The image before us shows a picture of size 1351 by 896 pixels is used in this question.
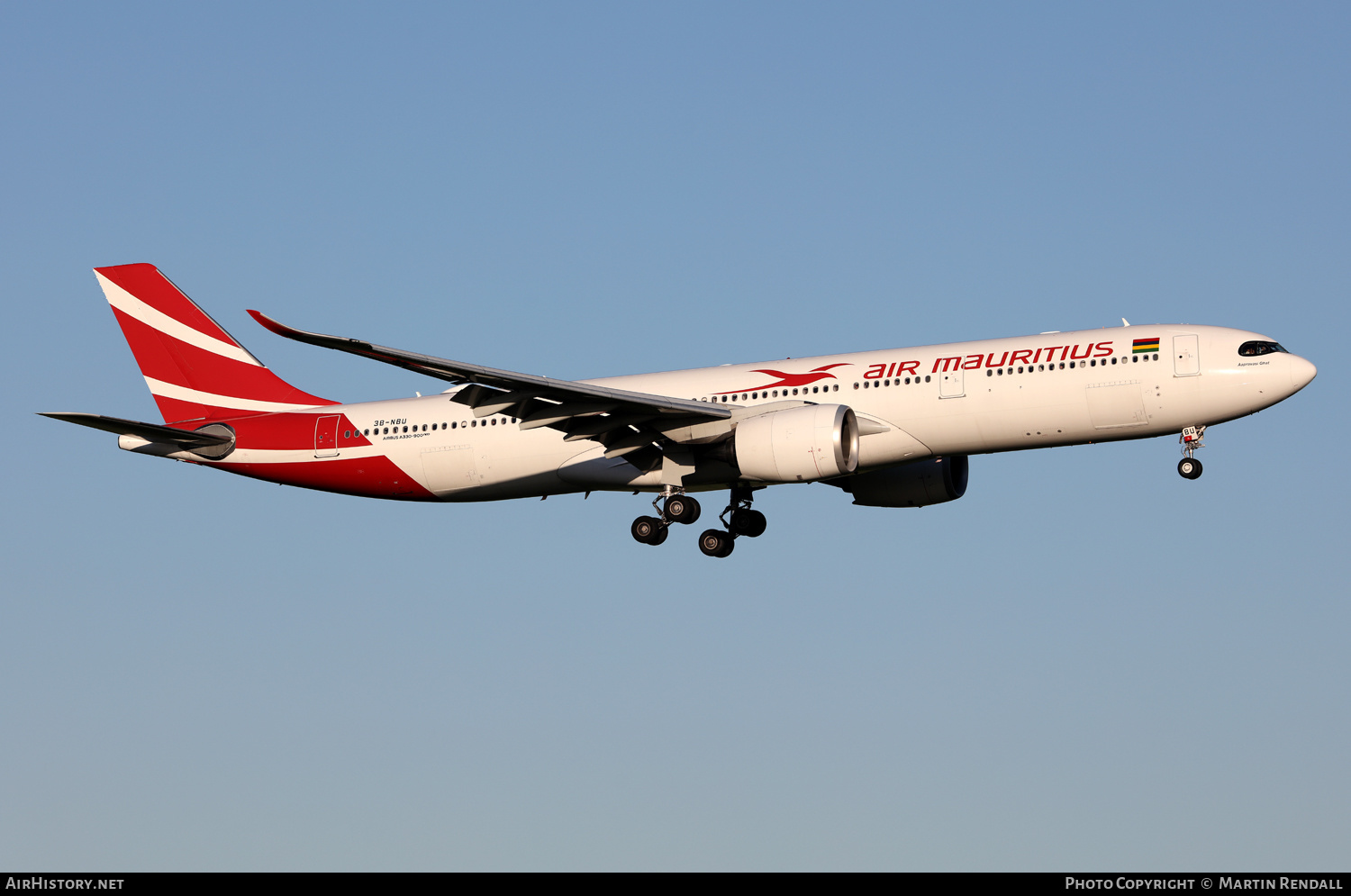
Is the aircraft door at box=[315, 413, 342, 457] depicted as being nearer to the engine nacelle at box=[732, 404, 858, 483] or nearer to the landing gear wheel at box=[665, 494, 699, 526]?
the landing gear wheel at box=[665, 494, 699, 526]

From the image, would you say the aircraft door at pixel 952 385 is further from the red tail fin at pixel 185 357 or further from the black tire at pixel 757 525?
the red tail fin at pixel 185 357

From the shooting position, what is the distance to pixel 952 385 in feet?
112

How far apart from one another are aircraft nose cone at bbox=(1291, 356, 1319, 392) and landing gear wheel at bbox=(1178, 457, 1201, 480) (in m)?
2.66

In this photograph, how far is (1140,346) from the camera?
33688mm

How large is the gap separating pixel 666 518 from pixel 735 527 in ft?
9.61

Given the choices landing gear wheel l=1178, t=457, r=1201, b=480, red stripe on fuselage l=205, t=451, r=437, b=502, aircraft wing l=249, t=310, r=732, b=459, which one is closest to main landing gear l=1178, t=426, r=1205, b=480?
landing gear wheel l=1178, t=457, r=1201, b=480

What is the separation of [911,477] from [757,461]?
22.0ft

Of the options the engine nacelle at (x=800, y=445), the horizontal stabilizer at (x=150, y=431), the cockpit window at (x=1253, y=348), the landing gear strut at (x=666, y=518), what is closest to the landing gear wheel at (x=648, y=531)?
the landing gear strut at (x=666, y=518)

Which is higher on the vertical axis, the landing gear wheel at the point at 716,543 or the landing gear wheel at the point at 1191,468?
the landing gear wheel at the point at 1191,468

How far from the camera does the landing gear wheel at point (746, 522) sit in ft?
130

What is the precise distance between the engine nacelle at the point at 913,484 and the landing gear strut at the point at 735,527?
229cm
